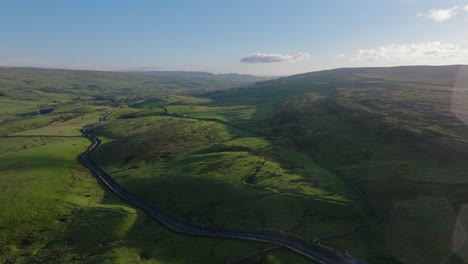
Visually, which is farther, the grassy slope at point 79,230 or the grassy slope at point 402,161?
the grassy slope at point 79,230

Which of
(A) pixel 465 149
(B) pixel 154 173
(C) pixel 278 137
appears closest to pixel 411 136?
(A) pixel 465 149

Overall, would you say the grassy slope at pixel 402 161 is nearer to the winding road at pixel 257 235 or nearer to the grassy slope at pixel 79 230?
the winding road at pixel 257 235

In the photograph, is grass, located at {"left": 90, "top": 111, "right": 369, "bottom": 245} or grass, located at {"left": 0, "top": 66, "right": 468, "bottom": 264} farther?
A: grass, located at {"left": 90, "top": 111, "right": 369, "bottom": 245}

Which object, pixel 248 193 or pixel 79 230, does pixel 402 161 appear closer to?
pixel 248 193

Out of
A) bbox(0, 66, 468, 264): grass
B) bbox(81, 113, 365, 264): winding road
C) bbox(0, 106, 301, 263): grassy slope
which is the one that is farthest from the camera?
bbox(0, 66, 468, 264): grass

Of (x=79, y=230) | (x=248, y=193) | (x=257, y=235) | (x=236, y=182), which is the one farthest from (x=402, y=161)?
(x=79, y=230)

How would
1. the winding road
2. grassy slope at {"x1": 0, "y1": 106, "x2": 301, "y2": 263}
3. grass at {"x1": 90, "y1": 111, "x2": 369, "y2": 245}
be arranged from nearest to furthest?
the winding road
grassy slope at {"x1": 0, "y1": 106, "x2": 301, "y2": 263}
grass at {"x1": 90, "y1": 111, "x2": 369, "y2": 245}

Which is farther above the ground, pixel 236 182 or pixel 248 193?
pixel 236 182

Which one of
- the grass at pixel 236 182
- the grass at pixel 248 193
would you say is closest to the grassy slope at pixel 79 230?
the grass at pixel 248 193

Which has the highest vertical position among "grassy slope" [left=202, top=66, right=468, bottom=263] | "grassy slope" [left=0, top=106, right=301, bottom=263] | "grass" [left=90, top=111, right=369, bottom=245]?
"grassy slope" [left=202, top=66, right=468, bottom=263]

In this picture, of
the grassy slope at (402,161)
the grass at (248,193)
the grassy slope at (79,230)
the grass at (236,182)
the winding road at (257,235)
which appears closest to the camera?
the winding road at (257,235)

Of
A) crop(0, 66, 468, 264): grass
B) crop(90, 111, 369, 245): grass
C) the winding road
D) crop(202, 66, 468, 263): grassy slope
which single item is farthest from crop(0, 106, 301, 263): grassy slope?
crop(202, 66, 468, 263): grassy slope

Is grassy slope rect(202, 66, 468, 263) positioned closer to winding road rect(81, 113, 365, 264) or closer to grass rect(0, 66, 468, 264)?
grass rect(0, 66, 468, 264)
